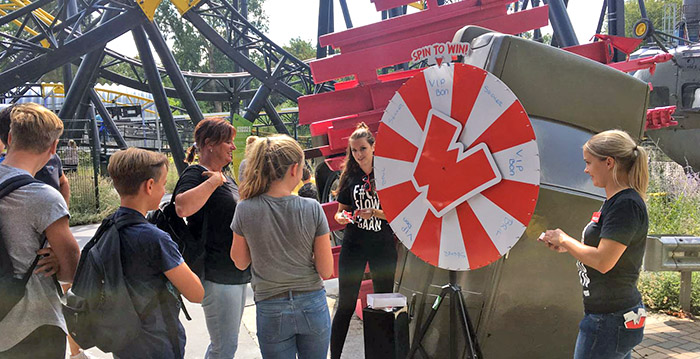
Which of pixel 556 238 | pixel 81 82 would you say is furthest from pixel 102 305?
pixel 81 82

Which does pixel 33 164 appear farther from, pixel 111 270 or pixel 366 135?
pixel 366 135

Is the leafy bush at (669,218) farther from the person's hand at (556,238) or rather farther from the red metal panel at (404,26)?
the person's hand at (556,238)

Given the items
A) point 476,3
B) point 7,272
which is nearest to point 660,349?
point 476,3

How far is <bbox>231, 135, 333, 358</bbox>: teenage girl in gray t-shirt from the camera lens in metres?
2.55

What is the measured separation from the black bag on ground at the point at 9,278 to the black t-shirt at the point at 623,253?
7.69ft

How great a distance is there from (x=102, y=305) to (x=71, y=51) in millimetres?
9272

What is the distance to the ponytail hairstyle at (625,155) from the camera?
2.36 metres

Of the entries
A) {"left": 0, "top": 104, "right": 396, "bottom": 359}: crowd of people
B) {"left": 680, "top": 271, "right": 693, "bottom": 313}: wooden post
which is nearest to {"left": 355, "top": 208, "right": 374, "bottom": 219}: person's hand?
{"left": 0, "top": 104, "right": 396, "bottom": 359}: crowd of people

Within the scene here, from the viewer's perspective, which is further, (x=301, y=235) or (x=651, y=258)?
(x=651, y=258)

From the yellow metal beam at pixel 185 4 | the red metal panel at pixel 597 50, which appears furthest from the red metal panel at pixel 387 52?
the yellow metal beam at pixel 185 4

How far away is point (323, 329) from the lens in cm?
261

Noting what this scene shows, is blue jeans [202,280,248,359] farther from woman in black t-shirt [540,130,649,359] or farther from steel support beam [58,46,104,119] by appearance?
steel support beam [58,46,104,119]

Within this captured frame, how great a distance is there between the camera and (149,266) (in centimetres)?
220

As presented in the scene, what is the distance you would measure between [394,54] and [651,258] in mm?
2857
